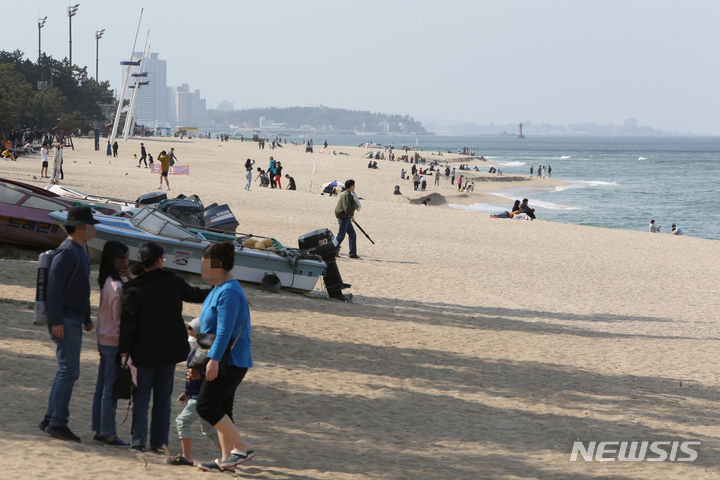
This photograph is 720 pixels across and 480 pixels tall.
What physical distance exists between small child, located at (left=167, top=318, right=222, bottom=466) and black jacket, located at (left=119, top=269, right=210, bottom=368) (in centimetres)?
12

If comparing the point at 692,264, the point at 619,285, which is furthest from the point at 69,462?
the point at 692,264

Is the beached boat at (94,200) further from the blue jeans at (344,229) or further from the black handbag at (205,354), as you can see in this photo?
the black handbag at (205,354)

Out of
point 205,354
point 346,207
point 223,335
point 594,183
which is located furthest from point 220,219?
point 594,183

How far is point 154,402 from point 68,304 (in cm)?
95

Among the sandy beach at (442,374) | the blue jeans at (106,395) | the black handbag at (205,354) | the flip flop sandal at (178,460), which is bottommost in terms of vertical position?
the sandy beach at (442,374)

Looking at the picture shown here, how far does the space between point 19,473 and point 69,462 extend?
1.13 feet

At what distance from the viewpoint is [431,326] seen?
11.2 metres

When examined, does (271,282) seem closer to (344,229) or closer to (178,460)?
(344,229)

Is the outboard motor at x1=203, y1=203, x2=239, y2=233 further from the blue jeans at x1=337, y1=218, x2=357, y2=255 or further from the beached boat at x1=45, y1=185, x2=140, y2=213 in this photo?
the blue jeans at x1=337, y1=218, x2=357, y2=255

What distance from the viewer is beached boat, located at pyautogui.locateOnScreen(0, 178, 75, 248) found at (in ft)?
40.6

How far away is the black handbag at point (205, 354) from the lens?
4434 millimetres

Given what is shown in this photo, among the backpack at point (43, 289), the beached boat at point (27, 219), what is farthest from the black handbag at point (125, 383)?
the beached boat at point (27, 219)

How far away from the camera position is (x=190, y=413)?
4.65 meters

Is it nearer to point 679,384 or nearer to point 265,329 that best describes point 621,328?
point 679,384
